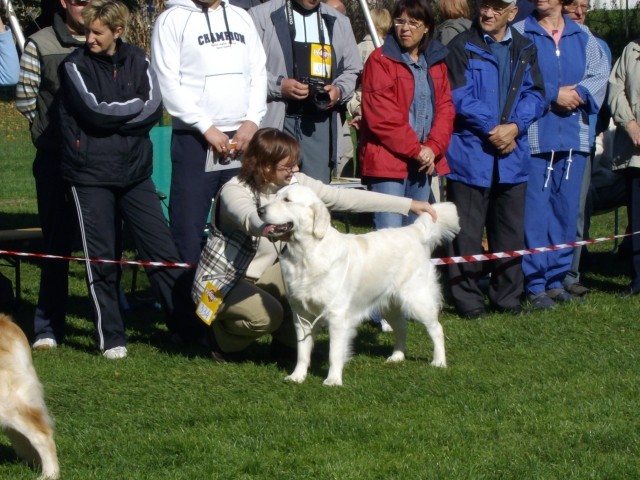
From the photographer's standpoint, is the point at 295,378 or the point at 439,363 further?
the point at 439,363

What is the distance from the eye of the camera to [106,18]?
6375 mm

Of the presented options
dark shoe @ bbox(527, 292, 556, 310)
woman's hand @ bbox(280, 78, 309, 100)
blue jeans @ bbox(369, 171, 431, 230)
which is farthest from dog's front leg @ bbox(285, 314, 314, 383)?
dark shoe @ bbox(527, 292, 556, 310)

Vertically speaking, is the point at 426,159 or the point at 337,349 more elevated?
the point at 426,159

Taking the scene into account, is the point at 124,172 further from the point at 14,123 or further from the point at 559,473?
the point at 14,123

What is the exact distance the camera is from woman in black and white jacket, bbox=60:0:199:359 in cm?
640

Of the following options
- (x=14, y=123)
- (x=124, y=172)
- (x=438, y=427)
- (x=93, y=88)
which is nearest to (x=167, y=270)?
(x=124, y=172)

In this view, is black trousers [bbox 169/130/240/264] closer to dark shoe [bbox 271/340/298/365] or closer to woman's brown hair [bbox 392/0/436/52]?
dark shoe [bbox 271/340/298/365]

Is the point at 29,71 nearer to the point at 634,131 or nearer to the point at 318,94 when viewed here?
the point at 318,94

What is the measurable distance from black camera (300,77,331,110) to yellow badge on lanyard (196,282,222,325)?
1.78 m

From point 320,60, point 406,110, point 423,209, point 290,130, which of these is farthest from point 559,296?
point 320,60

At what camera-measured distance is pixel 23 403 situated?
455cm

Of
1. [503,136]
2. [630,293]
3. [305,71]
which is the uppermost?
[305,71]

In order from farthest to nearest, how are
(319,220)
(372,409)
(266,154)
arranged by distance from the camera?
(266,154)
(319,220)
(372,409)

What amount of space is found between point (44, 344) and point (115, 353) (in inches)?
24.7
